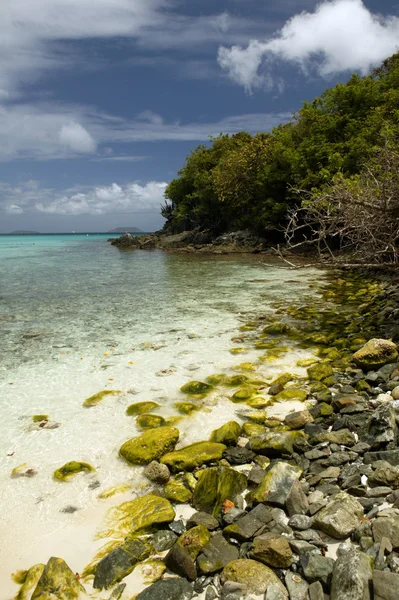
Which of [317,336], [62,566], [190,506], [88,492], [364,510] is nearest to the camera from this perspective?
[62,566]

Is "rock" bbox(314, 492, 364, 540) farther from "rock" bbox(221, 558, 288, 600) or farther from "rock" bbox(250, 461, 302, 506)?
"rock" bbox(221, 558, 288, 600)

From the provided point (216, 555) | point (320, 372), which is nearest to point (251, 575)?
point (216, 555)

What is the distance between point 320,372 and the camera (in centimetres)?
673

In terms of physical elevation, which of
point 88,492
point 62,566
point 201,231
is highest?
point 201,231

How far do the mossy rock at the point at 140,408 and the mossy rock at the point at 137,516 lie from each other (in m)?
1.99

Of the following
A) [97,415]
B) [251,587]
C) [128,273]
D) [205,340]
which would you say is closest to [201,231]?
[128,273]

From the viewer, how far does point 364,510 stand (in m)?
3.30

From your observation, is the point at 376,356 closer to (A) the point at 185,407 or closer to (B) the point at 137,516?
(A) the point at 185,407

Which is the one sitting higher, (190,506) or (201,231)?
(201,231)

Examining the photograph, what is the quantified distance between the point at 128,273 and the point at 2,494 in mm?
20460

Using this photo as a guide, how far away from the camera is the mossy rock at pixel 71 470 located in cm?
445

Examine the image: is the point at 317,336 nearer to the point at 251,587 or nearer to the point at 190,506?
the point at 190,506

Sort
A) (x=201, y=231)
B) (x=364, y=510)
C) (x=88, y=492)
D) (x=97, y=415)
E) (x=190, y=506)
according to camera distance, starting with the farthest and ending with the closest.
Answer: (x=201, y=231), (x=97, y=415), (x=88, y=492), (x=190, y=506), (x=364, y=510)

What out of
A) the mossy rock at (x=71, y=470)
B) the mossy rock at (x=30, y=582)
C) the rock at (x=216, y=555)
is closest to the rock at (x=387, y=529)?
the rock at (x=216, y=555)
